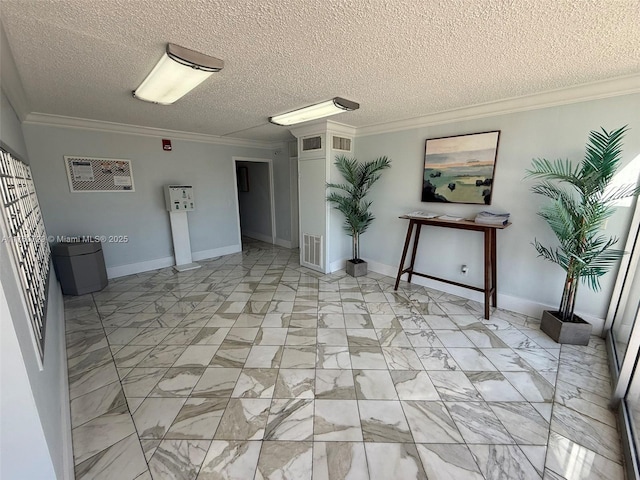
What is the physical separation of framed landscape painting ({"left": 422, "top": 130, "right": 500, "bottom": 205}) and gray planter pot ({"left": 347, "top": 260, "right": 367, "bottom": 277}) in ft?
4.58

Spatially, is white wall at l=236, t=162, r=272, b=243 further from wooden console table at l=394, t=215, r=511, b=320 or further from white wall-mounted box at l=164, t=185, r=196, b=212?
wooden console table at l=394, t=215, r=511, b=320

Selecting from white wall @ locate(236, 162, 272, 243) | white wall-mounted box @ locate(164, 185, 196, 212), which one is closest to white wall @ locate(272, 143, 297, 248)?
white wall @ locate(236, 162, 272, 243)

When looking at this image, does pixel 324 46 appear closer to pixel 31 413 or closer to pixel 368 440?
pixel 31 413

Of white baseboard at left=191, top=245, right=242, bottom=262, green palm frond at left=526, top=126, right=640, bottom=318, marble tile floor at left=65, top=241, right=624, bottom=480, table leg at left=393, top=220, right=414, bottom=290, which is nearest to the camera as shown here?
marble tile floor at left=65, top=241, right=624, bottom=480

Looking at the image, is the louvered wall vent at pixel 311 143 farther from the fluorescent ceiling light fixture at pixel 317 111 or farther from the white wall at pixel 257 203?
the white wall at pixel 257 203

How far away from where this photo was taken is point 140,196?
4195 mm

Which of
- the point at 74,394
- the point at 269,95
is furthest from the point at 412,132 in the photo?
the point at 74,394

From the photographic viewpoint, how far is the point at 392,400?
1833 millimetres

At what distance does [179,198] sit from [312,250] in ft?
7.91

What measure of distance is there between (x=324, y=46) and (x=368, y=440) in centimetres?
243

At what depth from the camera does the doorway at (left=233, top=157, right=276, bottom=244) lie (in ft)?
19.6

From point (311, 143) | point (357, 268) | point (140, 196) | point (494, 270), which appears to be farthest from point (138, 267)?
point (494, 270)

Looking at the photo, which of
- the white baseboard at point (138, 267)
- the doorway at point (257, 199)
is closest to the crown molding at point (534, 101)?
the doorway at point (257, 199)

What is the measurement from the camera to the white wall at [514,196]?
2389 millimetres
